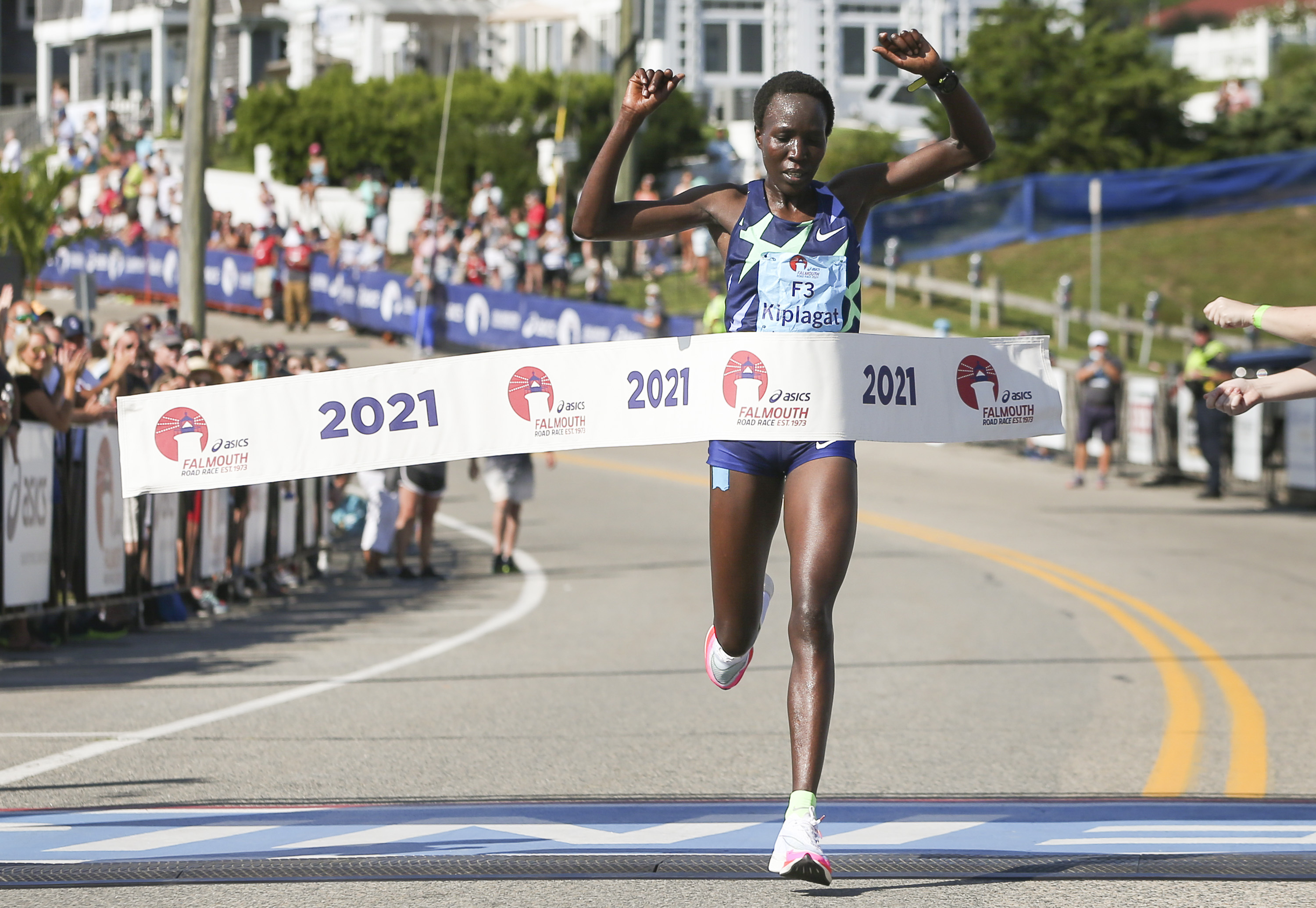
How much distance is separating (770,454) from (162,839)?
2.28 metres

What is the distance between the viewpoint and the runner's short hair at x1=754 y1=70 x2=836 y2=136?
5398 millimetres

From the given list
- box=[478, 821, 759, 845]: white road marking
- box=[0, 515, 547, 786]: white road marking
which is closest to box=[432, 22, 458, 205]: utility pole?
box=[0, 515, 547, 786]: white road marking

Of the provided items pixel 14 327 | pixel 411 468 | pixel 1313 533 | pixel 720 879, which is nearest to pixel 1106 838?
pixel 720 879

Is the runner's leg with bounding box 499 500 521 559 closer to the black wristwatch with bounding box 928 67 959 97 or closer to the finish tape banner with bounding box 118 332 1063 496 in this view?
the finish tape banner with bounding box 118 332 1063 496

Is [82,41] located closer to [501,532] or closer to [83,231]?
[83,231]

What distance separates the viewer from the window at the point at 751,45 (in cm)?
6556

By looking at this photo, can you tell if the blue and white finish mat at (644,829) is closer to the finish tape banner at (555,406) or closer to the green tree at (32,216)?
the finish tape banner at (555,406)

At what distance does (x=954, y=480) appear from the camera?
80.0 feet

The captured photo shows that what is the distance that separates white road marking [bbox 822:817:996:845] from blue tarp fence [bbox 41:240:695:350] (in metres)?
22.0

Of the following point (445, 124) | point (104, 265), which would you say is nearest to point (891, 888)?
point (445, 124)

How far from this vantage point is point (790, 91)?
5.40 m

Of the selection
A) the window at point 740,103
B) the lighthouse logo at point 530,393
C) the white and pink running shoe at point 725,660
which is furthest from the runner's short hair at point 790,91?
the window at point 740,103

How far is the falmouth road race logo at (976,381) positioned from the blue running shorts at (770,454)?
0.48 meters

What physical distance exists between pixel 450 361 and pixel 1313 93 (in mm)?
52927
